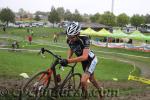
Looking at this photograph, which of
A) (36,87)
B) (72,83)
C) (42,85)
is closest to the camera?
(36,87)

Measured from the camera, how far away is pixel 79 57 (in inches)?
326

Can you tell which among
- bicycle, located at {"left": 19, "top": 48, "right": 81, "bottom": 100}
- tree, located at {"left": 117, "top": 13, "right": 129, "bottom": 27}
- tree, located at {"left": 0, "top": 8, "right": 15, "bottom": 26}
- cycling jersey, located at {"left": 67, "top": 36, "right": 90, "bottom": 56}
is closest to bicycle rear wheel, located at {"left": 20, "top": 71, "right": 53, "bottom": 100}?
bicycle, located at {"left": 19, "top": 48, "right": 81, "bottom": 100}

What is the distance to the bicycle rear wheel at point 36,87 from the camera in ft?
25.0

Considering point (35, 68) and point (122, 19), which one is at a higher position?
point (122, 19)

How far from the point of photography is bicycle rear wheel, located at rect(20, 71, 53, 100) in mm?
7633

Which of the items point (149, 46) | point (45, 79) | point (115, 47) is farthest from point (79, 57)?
point (115, 47)

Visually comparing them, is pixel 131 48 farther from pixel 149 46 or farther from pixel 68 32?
pixel 68 32

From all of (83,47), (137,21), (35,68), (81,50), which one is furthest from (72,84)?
(137,21)

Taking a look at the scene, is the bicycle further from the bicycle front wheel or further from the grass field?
the grass field

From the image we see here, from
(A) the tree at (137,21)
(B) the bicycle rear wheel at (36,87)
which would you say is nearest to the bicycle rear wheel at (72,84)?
(B) the bicycle rear wheel at (36,87)

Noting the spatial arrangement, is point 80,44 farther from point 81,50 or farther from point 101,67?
point 101,67

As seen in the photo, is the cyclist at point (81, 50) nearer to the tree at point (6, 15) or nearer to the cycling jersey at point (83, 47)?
the cycling jersey at point (83, 47)

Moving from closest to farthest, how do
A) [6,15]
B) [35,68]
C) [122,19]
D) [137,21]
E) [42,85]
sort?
1. [42,85]
2. [35,68]
3. [6,15]
4. [137,21]
5. [122,19]

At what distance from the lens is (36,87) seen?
306 inches
